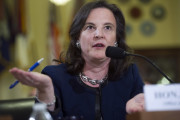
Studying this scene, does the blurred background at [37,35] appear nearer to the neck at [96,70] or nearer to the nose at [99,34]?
the neck at [96,70]

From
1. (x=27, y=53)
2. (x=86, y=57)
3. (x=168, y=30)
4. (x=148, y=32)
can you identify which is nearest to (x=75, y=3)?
(x=27, y=53)

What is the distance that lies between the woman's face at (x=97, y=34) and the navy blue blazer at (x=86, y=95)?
0.18 metres

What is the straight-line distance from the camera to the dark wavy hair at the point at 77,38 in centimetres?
165

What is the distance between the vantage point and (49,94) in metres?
1.13

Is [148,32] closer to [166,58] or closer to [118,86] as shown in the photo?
[166,58]

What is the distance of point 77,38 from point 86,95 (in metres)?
0.41

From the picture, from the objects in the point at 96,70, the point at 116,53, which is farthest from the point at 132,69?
the point at 116,53

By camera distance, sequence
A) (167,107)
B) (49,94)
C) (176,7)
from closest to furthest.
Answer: (167,107) → (49,94) → (176,7)

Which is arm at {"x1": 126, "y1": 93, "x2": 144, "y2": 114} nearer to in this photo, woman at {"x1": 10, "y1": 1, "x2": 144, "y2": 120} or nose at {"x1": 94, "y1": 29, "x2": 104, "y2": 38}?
woman at {"x1": 10, "y1": 1, "x2": 144, "y2": 120}

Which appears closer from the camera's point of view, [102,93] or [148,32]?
[102,93]

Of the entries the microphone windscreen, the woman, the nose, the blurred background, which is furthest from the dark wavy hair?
the blurred background

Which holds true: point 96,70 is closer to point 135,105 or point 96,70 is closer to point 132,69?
point 132,69

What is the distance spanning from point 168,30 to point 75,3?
2.50m

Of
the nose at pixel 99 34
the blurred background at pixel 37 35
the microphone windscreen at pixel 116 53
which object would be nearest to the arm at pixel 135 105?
the microphone windscreen at pixel 116 53
